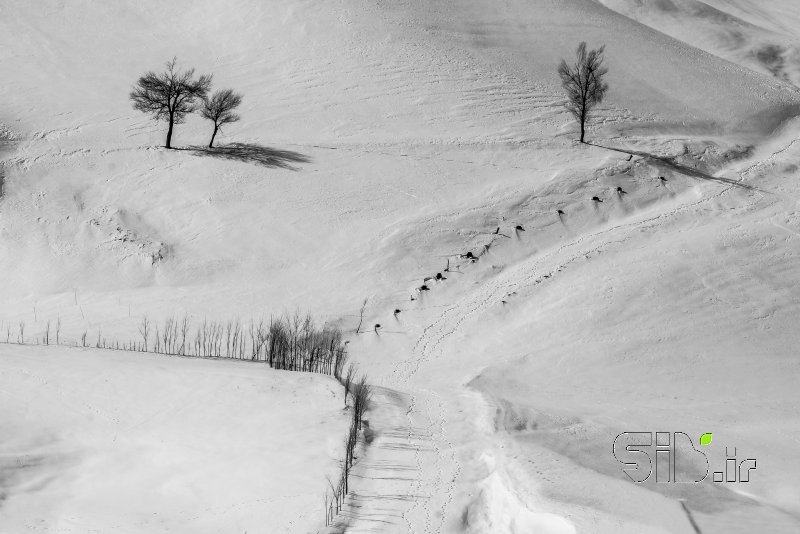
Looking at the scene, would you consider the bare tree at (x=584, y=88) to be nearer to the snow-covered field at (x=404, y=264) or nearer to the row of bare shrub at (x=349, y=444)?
the snow-covered field at (x=404, y=264)

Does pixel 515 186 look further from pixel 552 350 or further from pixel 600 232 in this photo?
pixel 552 350

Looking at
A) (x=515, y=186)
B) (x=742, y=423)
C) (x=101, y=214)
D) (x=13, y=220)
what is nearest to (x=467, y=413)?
(x=742, y=423)

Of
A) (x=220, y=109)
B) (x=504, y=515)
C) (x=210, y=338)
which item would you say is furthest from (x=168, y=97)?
(x=504, y=515)

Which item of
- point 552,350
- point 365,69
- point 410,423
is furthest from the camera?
point 365,69

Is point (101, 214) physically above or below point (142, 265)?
above

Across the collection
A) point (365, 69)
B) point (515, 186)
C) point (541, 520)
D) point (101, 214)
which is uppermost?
point (365, 69)

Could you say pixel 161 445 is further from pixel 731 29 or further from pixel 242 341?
pixel 731 29

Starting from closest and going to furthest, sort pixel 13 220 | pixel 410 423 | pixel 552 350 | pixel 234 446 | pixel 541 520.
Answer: pixel 541 520 → pixel 234 446 → pixel 410 423 → pixel 552 350 → pixel 13 220
